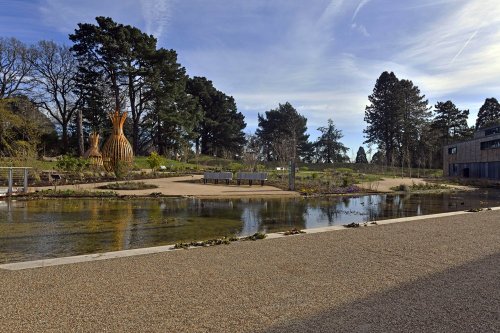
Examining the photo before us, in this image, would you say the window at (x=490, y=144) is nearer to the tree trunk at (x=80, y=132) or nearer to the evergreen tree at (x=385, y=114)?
the evergreen tree at (x=385, y=114)

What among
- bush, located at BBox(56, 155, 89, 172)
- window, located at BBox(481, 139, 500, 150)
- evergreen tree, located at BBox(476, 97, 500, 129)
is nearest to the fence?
bush, located at BBox(56, 155, 89, 172)

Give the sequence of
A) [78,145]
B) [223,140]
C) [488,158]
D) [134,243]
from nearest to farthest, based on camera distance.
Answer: [134,243] → [488,158] → [78,145] → [223,140]

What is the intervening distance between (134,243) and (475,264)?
5881 mm

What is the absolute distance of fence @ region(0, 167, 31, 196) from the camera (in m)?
16.5

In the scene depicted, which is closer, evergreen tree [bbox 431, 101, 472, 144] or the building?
the building

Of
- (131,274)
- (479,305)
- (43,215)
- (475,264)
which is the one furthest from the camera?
(43,215)

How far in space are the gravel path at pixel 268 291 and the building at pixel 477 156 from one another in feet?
116

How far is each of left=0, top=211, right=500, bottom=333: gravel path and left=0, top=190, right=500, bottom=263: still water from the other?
2099mm

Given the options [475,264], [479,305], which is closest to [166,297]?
[479,305]

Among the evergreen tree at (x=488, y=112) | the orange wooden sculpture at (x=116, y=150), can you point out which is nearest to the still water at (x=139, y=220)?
the orange wooden sculpture at (x=116, y=150)

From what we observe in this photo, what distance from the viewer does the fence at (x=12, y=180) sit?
1650 cm

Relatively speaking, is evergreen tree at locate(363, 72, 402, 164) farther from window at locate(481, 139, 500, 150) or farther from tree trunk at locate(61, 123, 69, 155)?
tree trunk at locate(61, 123, 69, 155)

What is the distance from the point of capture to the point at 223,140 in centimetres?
5594

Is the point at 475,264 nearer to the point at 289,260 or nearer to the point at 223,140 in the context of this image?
the point at 289,260
